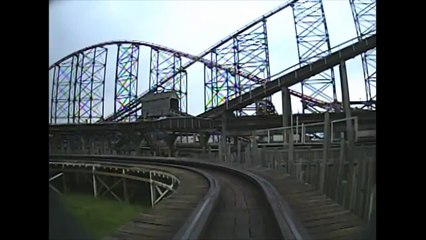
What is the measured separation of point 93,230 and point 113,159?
2522 mm

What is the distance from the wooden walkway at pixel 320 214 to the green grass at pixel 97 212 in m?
1.45

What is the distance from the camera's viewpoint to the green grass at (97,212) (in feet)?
6.75

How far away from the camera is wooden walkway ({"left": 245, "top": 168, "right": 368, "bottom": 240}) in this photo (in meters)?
3.14

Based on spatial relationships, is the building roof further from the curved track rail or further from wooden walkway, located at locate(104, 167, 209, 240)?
wooden walkway, located at locate(104, 167, 209, 240)

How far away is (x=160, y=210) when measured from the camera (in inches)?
181

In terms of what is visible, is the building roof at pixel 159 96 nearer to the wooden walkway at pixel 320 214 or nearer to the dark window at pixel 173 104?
the dark window at pixel 173 104

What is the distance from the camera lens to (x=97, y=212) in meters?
2.48

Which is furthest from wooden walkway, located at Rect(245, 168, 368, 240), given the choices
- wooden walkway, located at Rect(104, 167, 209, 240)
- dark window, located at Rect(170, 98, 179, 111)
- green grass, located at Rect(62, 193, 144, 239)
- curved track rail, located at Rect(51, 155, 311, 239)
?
dark window, located at Rect(170, 98, 179, 111)

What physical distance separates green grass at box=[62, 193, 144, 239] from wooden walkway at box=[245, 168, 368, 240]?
1447 mm

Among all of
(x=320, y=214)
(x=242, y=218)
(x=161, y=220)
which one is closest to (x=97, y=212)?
(x=161, y=220)

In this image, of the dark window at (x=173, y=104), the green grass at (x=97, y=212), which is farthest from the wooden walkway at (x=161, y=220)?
the dark window at (x=173, y=104)

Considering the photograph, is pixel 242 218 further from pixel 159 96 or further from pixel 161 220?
pixel 159 96
